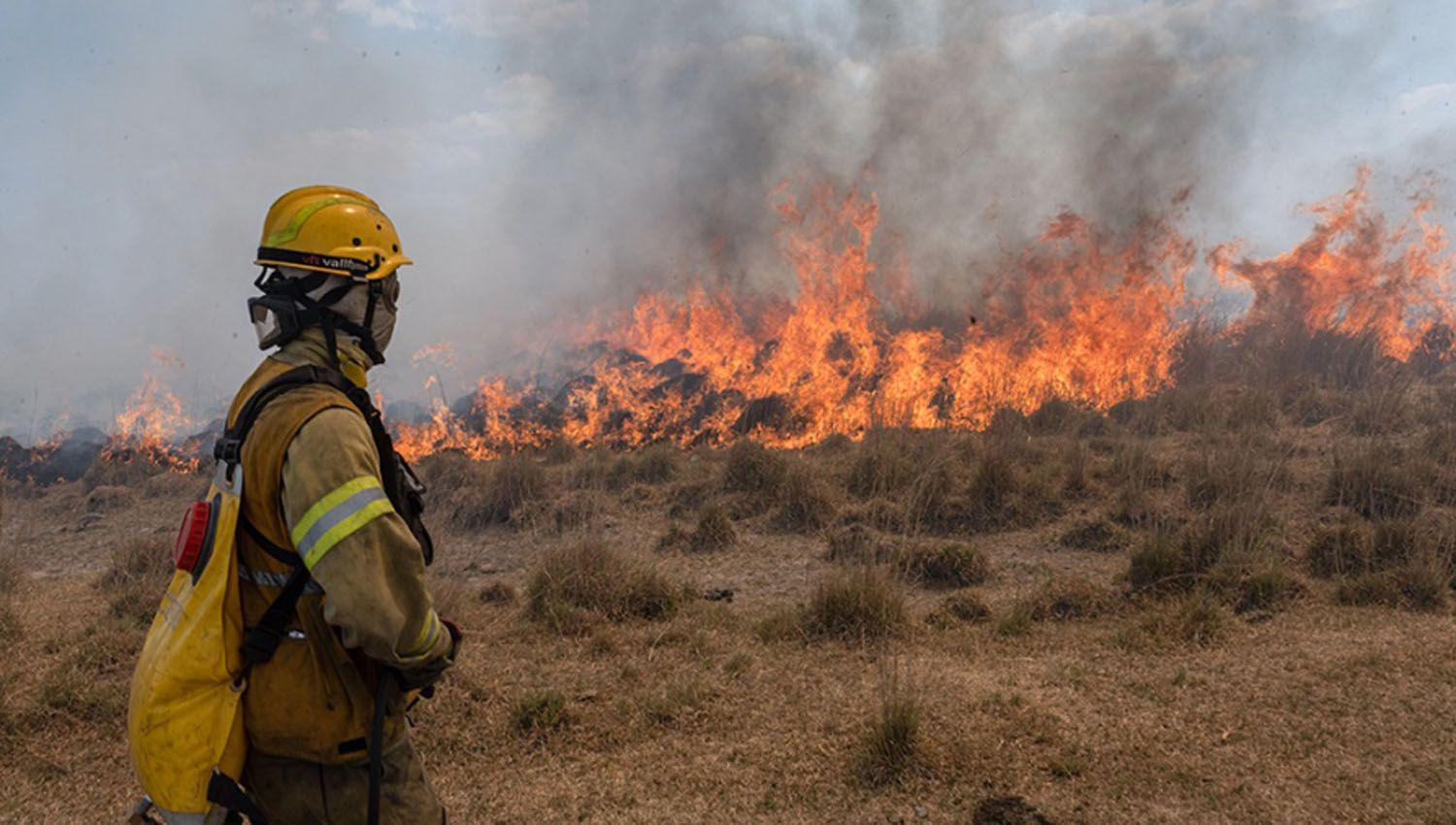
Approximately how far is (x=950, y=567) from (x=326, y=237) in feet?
19.7

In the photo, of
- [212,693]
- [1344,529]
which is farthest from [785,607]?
[212,693]

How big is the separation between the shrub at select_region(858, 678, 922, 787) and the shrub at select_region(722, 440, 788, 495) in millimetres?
5878

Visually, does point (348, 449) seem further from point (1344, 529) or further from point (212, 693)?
point (1344, 529)

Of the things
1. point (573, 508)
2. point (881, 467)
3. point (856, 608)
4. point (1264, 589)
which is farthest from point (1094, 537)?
point (573, 508)

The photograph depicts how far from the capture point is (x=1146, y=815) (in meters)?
3.42

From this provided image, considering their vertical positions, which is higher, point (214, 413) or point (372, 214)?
point (372, 214)

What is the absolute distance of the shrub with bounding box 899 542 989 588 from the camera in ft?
22.8

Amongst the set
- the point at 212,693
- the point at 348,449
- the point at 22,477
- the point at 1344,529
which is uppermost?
the point at 348,449

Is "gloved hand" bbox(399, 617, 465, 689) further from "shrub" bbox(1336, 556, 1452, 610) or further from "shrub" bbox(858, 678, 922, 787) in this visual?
"shrub" bbox(1336, 556, 1452, 610)

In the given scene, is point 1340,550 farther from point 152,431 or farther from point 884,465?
point 152,431

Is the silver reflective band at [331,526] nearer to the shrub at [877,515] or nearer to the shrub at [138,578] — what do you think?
the shrub at [138,578]

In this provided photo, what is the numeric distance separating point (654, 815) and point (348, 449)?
262 cm

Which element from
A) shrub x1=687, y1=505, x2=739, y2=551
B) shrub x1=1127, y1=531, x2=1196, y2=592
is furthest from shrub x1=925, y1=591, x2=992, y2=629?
shrub x1=687, y1=505, x2=739, y2=551

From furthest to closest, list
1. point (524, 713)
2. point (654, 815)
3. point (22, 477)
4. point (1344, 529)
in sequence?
1. point (22, 477)
2. point (1344, 529)
3. point (524, 713)
4. point (654, 815)
